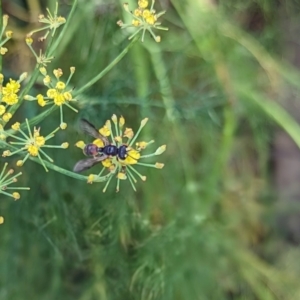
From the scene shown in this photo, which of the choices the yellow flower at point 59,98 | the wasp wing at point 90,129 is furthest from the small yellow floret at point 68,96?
the wasp wing at point 90,129

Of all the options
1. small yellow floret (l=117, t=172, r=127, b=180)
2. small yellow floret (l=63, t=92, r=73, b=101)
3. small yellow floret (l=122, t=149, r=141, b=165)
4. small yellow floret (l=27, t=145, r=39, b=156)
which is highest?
small yellow floret (l=63, t=92, r=73, b=101)

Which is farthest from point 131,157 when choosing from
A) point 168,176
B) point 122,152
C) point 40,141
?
point 168,176

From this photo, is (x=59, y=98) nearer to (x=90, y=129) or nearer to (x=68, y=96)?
(x=68, y=96)

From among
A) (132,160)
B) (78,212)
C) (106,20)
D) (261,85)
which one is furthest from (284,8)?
(132,160)

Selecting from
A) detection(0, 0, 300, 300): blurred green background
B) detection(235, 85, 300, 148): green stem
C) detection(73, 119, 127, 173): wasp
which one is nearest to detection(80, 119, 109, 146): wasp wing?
detection(73, 119, 127, 173): wasp

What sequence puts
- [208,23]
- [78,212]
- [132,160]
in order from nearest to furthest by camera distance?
[132,160] → [78,212] → [208,23]

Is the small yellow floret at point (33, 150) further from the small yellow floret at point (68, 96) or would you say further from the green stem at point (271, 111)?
the green stem at point (271, 111)

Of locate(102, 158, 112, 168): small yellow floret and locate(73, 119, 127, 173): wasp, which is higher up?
locate(73, 119, 127, 173): wasp

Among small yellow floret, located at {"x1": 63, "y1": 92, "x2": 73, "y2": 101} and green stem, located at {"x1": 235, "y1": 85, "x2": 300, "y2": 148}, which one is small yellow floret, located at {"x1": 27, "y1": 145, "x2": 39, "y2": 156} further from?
green stem, located at {"x1": 235, "y1": 85, "x2": 300, "y2": 148}

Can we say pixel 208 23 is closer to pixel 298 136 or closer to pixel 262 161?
pixel 298 136
